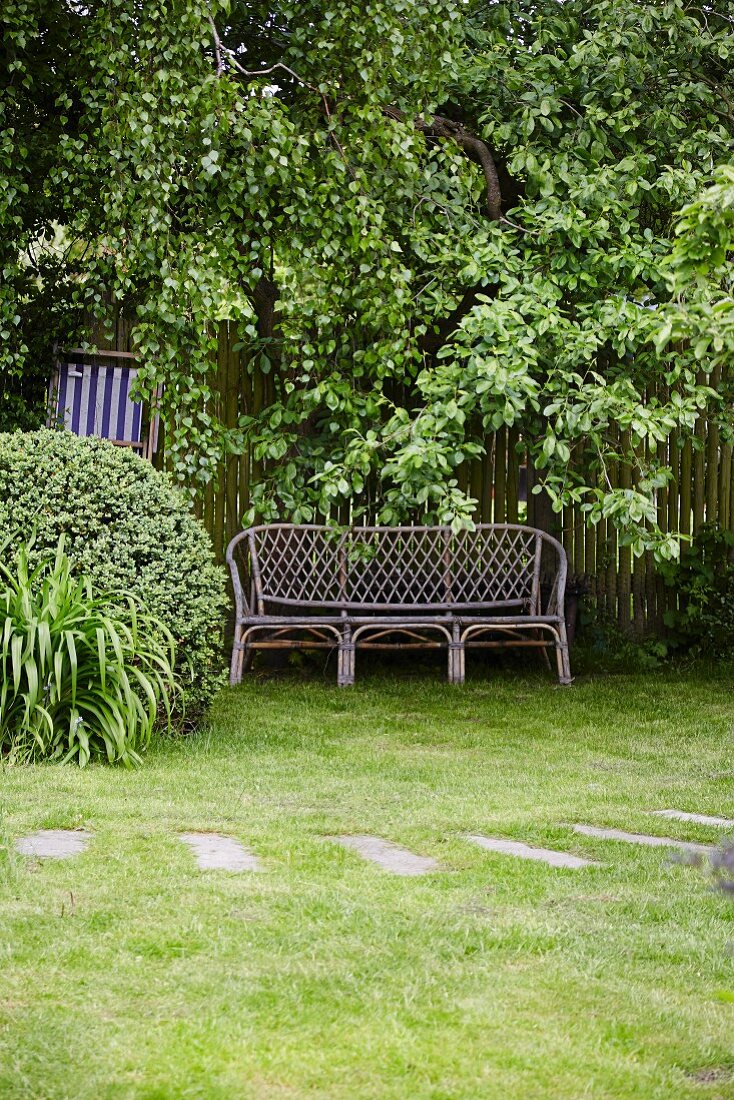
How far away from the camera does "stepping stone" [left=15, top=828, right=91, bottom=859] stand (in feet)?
10.1

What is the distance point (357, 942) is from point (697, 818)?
1643 millimetres

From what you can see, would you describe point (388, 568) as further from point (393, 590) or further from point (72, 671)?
point (72, 671)

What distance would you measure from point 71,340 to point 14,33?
1929mm

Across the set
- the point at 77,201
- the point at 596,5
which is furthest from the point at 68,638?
the point at 596,5

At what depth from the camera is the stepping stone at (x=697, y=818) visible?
3.62 meters

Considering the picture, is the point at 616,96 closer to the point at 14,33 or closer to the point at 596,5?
the point at 596,5

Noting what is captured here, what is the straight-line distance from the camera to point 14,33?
5.46 metres

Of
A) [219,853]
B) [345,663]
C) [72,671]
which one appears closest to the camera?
[219,853]

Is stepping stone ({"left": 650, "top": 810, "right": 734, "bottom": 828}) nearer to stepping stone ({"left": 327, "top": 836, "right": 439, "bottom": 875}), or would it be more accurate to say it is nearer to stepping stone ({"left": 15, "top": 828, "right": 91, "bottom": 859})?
stepping stone ({"left": 327, "top": 836, "right": 439, "bottom": 875})

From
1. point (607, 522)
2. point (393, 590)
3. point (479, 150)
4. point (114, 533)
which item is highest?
point (479, 150)

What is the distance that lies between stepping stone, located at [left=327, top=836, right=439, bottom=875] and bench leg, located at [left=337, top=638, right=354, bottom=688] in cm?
339

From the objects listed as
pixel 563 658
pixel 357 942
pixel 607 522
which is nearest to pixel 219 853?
pixel 357 942

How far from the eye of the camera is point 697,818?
371cm

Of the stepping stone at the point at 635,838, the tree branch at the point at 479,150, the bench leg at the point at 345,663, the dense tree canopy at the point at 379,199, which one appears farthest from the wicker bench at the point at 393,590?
the stepping stone at the point at 635,838
